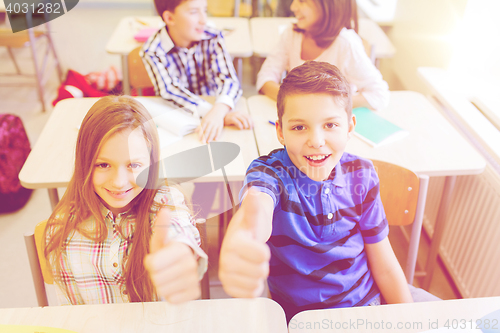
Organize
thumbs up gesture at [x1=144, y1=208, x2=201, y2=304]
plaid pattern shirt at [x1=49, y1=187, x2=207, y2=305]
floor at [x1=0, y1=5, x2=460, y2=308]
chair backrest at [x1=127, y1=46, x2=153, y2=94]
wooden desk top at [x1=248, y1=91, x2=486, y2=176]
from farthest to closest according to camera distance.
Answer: chair backrest at [x1=127, y1=46, x2=153, y2=94]
wooden desk top at [x1=248, y1=91, x2=486, y2=176]
plaid pattern shirt at [x1=49, y1=187, x2=207, y2=305]
floor at [x1=0, y1=5, x2=460, y2=308]
thumbs up gesture at [x1=144, y1=208, x2=201, y2=304]

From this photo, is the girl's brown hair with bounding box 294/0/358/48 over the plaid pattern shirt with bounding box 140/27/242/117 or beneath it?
over

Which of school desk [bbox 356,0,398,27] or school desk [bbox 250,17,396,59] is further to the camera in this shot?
school desk [bbox 356,0,398,27]

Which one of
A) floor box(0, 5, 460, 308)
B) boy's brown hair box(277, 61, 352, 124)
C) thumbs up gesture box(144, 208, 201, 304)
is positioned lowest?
floor box(0, 5, 460, 308)

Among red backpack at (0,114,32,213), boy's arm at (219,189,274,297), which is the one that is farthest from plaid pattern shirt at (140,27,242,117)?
boy's arm at (219,189,274,297)

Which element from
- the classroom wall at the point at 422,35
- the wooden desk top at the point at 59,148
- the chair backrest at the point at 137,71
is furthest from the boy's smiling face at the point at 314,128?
the classroom wall at the point at 422,35

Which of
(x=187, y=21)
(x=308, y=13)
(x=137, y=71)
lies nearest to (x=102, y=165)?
(x=308, y=13)

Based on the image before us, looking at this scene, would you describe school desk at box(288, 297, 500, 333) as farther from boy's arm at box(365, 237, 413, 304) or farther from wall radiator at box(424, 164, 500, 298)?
wall radiator at box(424, 164, 500, 298)

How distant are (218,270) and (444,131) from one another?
44.6 inches

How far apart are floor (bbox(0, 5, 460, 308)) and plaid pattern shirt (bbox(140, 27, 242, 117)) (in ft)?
0.51

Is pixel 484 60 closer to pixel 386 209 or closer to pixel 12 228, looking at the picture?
pixel 386 209

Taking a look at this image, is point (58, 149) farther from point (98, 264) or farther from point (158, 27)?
point (158, 27)

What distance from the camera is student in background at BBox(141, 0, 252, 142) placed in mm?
1082

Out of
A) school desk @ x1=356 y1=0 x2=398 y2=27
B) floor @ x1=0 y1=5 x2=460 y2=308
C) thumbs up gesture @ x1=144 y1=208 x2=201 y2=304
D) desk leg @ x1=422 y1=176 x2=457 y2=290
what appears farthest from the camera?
school desk @ x1=356 y1=0 x2=398 y2=27

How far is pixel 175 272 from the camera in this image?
8.0 inches
